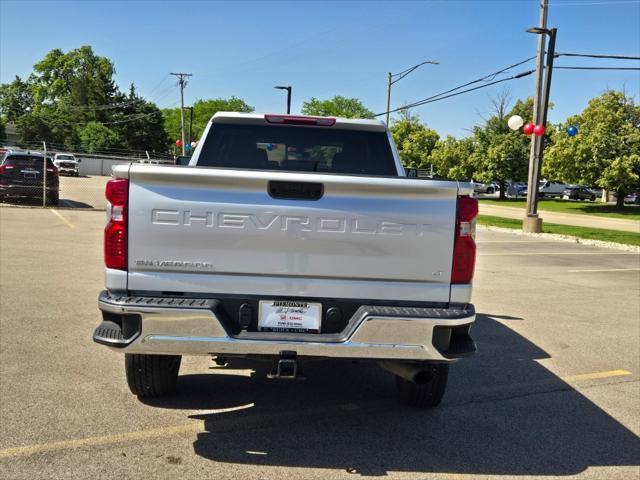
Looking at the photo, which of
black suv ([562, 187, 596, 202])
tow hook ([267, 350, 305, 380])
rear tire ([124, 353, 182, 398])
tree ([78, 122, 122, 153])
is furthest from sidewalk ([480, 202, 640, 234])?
tree ([78, 122, 122, 153])

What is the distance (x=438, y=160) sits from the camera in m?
56.5

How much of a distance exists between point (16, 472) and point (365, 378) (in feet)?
8.84

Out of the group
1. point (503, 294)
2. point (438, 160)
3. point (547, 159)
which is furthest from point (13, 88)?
point (503, 294)

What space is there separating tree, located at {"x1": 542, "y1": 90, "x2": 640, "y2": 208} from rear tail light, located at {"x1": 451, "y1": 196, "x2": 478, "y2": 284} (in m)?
34.4

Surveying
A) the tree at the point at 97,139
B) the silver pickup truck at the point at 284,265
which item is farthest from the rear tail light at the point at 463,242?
the tree at the point at 97,139

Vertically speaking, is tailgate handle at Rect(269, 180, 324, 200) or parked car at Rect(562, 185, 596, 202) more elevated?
tailgate handle at Rect(269, 180, 324, 200)

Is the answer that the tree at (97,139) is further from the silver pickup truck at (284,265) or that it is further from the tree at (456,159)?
the silver pickup truck at (284,265)

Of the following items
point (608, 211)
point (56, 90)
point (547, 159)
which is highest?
point (56, 90)

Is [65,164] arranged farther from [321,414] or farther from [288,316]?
[288,316]

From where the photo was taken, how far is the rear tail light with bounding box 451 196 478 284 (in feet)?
11.0

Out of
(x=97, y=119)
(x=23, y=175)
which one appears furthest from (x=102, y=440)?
(x=97, y=119)

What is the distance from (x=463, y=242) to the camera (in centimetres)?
335

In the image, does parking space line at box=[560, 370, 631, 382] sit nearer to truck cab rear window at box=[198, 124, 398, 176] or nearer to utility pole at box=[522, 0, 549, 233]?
truck cab rear window at box=[198, 124, 398, 176]

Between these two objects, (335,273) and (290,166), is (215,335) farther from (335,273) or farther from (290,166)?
(290,166)
